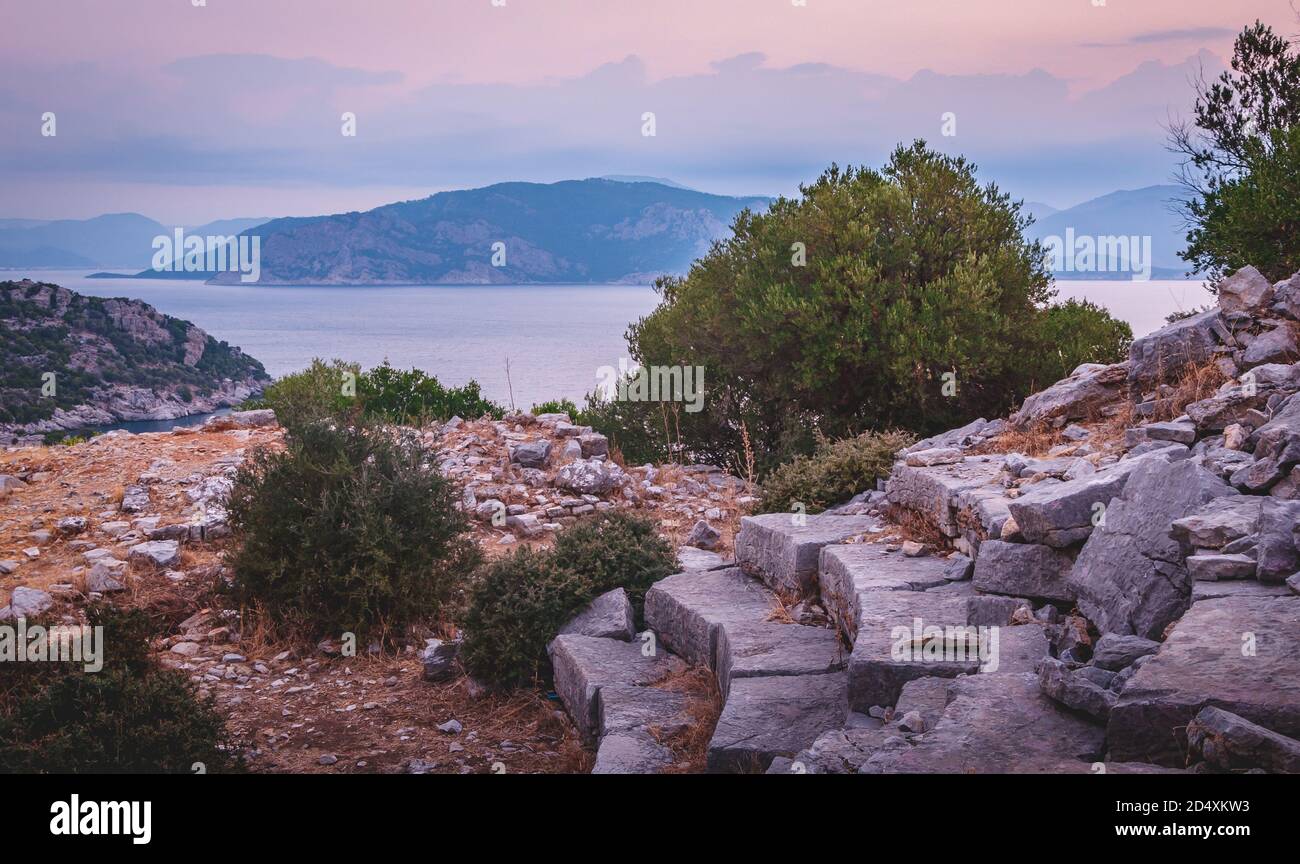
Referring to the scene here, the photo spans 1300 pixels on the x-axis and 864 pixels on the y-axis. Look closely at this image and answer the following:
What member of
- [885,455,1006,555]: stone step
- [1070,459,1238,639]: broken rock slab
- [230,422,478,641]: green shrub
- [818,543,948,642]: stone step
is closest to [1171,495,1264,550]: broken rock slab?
[1070,459,1238,639]: broken rock slab

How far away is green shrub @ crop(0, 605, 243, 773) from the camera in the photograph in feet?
18.9

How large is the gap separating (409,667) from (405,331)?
204 ft

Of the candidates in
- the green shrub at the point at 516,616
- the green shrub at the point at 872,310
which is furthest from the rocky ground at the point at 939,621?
the green shrub at the point at 872,310

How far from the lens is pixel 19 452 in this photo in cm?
Answer: 1455

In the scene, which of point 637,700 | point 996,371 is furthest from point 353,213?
point 637,700

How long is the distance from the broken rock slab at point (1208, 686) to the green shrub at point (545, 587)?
4.73 m

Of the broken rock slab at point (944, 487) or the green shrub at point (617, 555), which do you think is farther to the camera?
the green shrub at point (617, 555)

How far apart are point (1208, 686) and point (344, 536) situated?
6920 mm

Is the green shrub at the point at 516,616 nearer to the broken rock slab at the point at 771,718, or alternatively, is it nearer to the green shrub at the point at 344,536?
the green shrub at the point at 344,536

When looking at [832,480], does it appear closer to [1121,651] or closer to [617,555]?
[617,555]

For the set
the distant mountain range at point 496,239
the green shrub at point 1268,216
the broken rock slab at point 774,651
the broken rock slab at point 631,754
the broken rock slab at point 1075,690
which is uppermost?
the distant mountain range at point 496,239

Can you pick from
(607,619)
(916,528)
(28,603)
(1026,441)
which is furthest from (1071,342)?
(28,603)

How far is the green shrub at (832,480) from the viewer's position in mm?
9883

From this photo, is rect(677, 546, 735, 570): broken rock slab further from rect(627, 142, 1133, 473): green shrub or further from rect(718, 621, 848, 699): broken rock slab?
rect(627, 142, 1133, 473): green shrub
